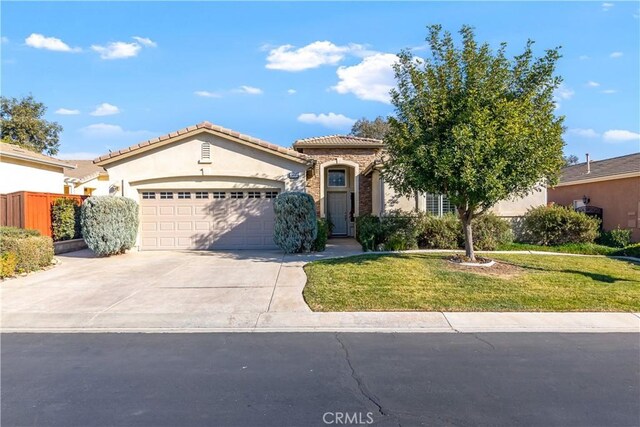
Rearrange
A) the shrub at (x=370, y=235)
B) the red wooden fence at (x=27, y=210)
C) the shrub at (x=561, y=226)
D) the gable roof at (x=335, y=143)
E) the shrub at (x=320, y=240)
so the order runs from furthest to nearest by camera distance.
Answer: the gable roof at (x=335, y=143) < the shrub at (x=561, y=226) < the shrub at (x=370, y=235) < the shrub at (x=320, y=240) < the red wooden fence at (x=27, y=210)

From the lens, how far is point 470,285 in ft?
29.1

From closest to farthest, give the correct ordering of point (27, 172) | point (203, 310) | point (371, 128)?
1. point (203, 310)
2. point (27, 172)
3. point (371, 128)

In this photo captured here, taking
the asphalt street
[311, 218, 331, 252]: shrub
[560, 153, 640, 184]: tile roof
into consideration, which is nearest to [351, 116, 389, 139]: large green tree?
[560, 153, 640, 184]: tile roof

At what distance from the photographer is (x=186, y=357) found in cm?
529

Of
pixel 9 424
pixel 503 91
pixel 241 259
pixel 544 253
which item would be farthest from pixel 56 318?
pixel 544 253

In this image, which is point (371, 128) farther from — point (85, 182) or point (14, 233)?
point (14, 233)

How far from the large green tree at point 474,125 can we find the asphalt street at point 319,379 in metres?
4.40

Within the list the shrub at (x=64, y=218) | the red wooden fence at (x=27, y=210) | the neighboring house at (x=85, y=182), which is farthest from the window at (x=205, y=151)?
the neighboring house at (x=85, y=182)

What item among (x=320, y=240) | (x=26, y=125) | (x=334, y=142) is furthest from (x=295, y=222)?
(x=26, y=125)

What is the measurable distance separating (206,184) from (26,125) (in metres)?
26.5

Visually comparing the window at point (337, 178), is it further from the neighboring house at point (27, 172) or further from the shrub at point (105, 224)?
the neighboring house at point (27, 172)

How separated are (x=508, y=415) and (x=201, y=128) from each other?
13.6 m

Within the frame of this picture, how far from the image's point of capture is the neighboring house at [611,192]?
57.4 feet

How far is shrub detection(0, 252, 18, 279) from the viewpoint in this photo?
32.6ft
